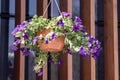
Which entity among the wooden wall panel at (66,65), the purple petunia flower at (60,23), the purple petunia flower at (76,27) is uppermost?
the purple petunia flower at (60,23)

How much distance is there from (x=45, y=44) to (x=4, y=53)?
63.2 inches

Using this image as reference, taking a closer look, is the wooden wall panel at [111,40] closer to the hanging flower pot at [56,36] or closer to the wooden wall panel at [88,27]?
the wooden wall panel at [88,27]

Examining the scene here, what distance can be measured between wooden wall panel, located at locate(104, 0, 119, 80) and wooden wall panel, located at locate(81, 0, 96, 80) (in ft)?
0.98

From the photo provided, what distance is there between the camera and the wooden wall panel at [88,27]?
441 centimetres

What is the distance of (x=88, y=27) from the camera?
4.50 m

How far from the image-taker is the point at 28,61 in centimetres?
454

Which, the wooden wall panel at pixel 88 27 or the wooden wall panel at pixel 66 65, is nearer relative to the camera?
the wooden wall panel at pixel 66 65

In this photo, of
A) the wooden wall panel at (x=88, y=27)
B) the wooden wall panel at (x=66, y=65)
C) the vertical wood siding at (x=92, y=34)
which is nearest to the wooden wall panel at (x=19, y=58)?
the vertical wood siding at (x=92, y=34)

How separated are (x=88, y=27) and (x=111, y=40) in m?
0.37

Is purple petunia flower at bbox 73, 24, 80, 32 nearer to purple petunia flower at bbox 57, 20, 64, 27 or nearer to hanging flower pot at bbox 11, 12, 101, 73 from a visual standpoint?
hanging flower pot at bbox 11, 12, 101, 73

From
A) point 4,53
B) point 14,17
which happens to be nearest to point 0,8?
point 14,17

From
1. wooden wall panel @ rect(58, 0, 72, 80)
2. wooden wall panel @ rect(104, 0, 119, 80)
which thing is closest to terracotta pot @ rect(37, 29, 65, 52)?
wooden wall panel @ rect(58, 0, 72, 80)

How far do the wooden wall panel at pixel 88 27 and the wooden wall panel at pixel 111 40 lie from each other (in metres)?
0.30

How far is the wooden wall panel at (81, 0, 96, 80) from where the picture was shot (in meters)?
4.41
